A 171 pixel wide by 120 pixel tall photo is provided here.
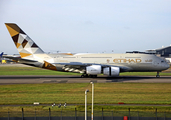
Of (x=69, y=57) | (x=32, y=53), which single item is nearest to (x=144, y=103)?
(x=69, y=57)

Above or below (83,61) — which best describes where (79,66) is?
below

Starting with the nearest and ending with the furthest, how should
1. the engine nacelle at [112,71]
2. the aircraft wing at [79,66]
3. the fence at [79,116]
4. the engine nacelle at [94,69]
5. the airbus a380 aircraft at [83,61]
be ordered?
1. the fence at [79,116]
2. the engine nacelle at [112,71]
3. the engine nacelle at [94,69]
4. the aircraft wing at [79,66]
5. the airbus a380 aircraft at [83,61]

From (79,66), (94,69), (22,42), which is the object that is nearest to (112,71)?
(94,69)

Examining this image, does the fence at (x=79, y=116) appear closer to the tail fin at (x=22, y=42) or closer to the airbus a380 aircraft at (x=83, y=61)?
the airbus a380 aircraft at (x=83, y=61)

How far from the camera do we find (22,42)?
5494 cm

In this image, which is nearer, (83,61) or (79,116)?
(79,116)

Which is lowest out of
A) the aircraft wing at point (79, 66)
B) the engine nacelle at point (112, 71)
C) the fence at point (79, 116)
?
the fence at point (79, 116)

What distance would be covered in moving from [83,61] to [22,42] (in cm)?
1627

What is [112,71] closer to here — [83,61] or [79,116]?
[83,61]

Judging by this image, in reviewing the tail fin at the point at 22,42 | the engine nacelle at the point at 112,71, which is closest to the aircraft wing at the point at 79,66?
the engine nacelle at the point at 112,71

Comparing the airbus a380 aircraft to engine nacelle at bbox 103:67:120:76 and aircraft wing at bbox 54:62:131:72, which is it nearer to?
aircraft wing at bbox 54:62:131:72

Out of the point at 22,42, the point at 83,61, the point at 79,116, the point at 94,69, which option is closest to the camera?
the point at 79,116

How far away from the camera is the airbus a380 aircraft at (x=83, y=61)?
177ft

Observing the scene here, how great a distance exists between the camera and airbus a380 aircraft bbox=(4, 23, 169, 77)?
177 feet
